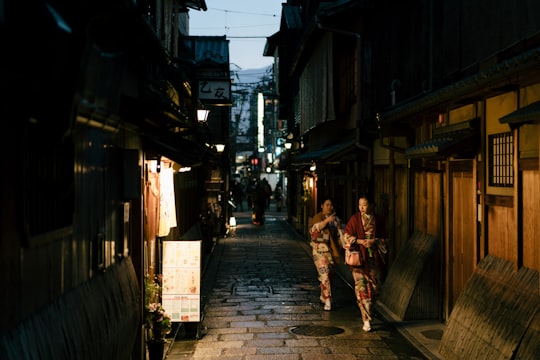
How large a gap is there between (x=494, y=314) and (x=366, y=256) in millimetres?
4817

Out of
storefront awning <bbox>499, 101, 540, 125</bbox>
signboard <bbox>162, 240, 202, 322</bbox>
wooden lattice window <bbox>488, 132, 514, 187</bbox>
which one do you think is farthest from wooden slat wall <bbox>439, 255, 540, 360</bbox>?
signboard <bbox>162, 240, 202, 322</bbox>

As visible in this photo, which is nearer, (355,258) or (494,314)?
(494,314)

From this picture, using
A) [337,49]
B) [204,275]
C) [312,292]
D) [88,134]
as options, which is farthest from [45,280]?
[337,49]

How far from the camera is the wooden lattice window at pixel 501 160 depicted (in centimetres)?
1106

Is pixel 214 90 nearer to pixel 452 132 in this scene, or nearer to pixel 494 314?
pixel 452 132

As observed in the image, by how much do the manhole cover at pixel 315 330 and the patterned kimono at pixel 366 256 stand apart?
2.40 ft

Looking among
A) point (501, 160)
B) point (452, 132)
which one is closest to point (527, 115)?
point (501, 160)

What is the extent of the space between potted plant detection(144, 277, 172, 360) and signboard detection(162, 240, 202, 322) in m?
0.75

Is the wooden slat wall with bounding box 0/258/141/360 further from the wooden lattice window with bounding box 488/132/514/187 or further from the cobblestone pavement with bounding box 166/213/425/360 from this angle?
the wooden lattice window with bounding box 488/132/514/187

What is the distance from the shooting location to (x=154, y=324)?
11.8m

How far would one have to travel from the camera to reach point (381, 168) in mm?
20375

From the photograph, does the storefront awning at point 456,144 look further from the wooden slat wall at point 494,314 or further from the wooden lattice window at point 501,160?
the wooden slat wall at point 494,314

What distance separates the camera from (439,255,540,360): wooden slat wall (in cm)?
945

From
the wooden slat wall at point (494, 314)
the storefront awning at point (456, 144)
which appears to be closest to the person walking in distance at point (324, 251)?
the storefront awning at point (456, 144)
